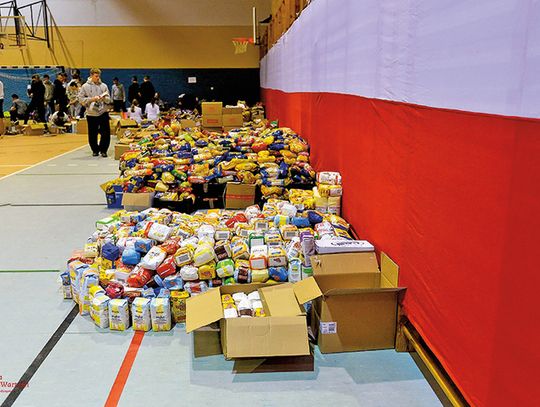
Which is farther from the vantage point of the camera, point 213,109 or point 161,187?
point 213,109

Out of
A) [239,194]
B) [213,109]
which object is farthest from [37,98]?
[239,194]

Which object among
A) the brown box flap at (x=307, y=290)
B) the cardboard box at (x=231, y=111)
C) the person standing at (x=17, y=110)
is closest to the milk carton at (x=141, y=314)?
the brown box flap at (x=307, y=290)

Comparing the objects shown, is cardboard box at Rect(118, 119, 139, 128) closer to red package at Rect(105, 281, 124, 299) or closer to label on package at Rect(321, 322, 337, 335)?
red package at Rect(105, 281, 124, 299)

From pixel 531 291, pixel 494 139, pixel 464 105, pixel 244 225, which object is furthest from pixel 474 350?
pixel 244 225

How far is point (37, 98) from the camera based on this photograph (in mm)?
16656

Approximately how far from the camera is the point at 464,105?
2314 mm

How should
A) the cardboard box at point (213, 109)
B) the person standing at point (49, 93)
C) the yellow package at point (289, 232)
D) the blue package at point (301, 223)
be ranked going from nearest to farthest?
the yellow package at point (289, 232) → the blue package at point (301, 223) → the cardboard box at point (213, 109) → the person standing at point (49, 93)

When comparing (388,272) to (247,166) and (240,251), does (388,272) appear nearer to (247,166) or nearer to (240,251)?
(240,251)

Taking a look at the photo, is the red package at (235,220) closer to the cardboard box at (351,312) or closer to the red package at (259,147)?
the cardboard box at (351,312)

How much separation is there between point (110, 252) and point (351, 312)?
1.88 meters

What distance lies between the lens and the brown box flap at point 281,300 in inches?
126

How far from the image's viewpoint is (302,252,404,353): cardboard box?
307 cm

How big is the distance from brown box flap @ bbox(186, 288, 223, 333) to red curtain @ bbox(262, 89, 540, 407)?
1095mm

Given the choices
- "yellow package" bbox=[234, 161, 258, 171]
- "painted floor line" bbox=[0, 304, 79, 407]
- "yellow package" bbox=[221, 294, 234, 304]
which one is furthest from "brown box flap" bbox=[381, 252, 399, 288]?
"yellow package" bbox=[234, 161, 258, 171]
